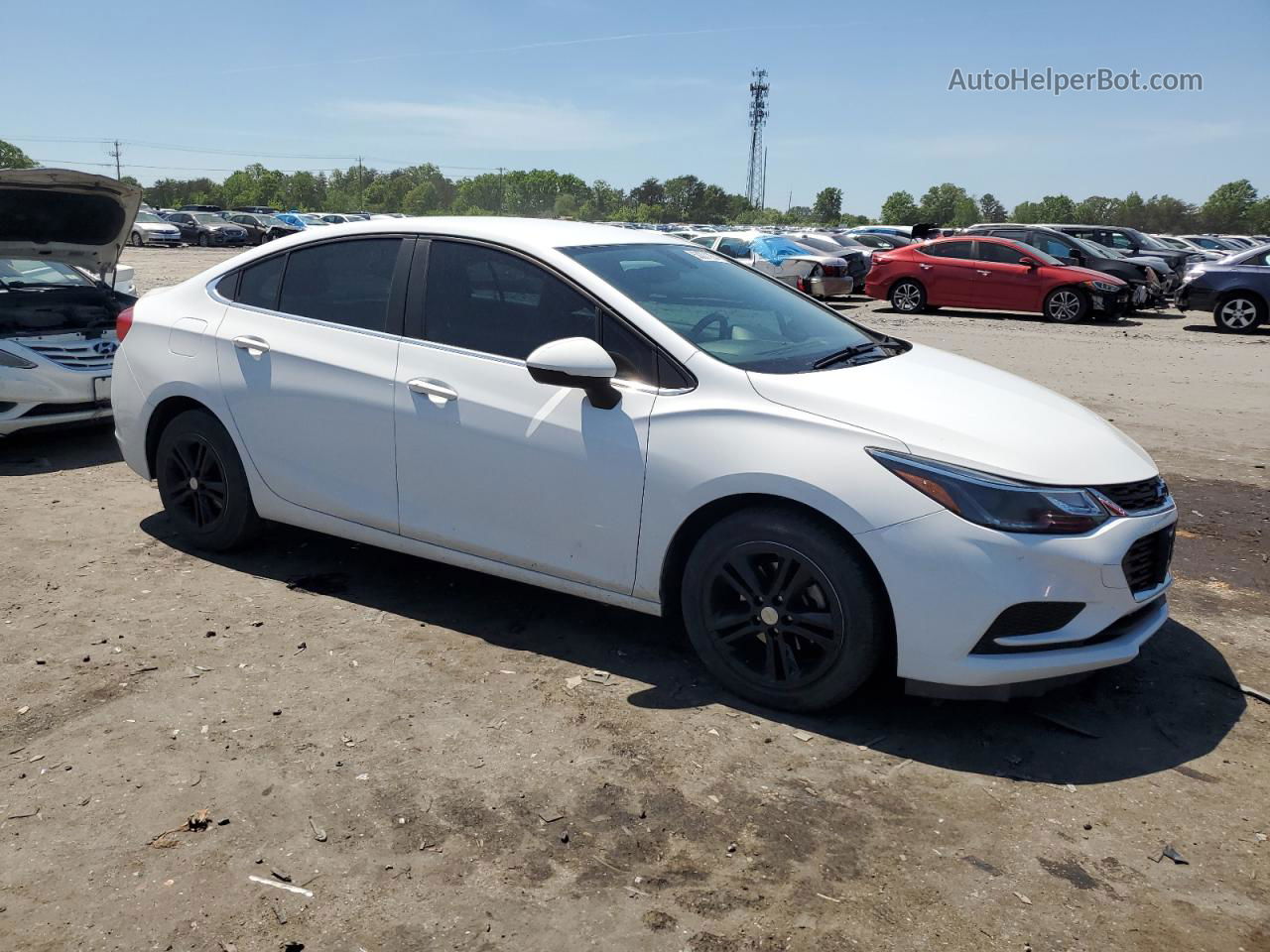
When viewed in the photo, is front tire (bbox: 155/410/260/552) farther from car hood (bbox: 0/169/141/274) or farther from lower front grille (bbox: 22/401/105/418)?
car hood (bbox: 0/169/141/274)

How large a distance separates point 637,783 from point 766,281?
8.59 feet

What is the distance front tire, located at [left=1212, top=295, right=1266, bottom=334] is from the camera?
1817cm

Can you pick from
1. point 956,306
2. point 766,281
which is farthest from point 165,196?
point 766,281

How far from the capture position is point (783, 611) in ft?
12.1

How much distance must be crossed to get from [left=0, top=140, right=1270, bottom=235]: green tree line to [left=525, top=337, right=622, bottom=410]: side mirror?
4639 inches

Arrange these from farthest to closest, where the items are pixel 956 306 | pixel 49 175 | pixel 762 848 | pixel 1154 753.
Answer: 1. pixel 956 306
2. pixel 49 175
3. pixel 1154 753
4. pixel 762 848

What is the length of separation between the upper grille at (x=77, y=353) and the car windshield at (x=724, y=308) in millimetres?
4556

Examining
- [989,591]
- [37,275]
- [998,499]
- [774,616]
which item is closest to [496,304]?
[774,616]

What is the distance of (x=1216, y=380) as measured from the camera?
12242 millimetres

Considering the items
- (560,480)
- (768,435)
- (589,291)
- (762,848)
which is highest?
(589,291)

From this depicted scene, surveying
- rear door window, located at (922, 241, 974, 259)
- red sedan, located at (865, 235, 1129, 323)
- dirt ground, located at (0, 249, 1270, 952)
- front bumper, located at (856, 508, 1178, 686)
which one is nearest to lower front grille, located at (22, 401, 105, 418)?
dirt ground, located at (0, 249, 1270, 952)

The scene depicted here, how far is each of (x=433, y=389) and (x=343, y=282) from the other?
2.86 feet

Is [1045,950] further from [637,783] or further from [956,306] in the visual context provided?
[956,306]

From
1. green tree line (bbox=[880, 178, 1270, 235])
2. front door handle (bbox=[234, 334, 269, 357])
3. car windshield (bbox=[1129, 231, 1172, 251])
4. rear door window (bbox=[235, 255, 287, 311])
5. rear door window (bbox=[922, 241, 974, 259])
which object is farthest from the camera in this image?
green tree line (bbox=[880, 178, 1270, 235])
